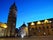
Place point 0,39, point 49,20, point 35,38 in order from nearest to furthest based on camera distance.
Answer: point 35,38, point 0,39, point 49,20

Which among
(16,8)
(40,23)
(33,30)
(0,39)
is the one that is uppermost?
(16,8)

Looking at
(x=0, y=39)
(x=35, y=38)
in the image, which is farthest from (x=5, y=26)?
(x=35, y=38)

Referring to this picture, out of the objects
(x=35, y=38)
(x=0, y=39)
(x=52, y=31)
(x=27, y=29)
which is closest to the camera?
(x=35, y=38)

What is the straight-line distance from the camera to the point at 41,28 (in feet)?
154

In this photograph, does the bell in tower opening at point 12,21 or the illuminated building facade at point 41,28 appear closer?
the illuminated building facade at point 41,28

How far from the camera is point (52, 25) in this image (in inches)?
1742

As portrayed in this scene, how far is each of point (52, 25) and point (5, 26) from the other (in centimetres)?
2566

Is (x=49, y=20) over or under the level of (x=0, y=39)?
over

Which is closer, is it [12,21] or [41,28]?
[41,28]

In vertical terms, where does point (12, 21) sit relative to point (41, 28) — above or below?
above

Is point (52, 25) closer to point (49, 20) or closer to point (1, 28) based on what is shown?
point (49, 20)

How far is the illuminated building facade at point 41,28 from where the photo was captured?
44.0m

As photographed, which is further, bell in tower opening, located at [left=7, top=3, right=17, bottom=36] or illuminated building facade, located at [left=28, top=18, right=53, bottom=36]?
bell in tower opening, located at [left=7, top=3, right=17, bottom=36]

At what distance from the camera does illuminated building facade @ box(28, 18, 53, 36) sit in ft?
144
